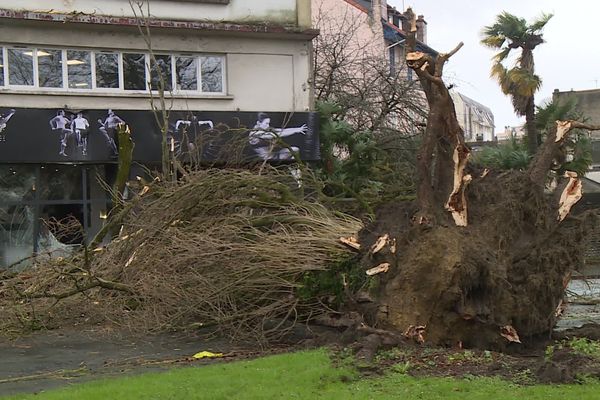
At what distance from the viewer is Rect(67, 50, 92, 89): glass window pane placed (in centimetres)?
1772

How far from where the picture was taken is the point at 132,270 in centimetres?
1023

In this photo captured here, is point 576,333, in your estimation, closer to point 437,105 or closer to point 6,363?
point 437,105

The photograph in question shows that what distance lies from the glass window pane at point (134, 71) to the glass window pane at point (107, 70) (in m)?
0.23

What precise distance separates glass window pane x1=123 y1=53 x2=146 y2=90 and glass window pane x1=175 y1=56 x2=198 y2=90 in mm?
925

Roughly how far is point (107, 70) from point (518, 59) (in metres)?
14.3

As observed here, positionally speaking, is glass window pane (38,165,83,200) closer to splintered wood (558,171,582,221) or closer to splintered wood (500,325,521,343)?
splintered wood (558,171,582,221)

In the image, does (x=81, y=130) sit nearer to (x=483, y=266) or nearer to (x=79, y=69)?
(x=79, y=69)

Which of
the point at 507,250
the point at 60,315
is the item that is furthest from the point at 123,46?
the point at 507,250

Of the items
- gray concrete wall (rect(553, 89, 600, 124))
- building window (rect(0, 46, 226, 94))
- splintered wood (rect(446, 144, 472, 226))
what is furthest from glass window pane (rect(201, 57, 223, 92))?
gray concrete wall (rect(553, 89, 600, 124))

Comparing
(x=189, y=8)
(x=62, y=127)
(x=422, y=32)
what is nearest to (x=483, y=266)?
(x=62, y=127)

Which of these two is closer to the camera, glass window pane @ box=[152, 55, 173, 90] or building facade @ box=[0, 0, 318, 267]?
building facade @ box=[0, 0, 318, 267]

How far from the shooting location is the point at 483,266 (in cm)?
816

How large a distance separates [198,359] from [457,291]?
10.3 ft

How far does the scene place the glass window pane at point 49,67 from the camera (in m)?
17.4
